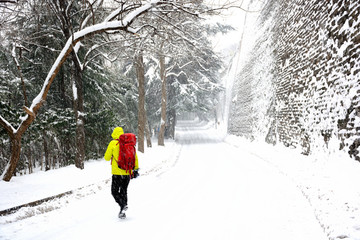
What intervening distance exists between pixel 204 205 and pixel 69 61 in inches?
313

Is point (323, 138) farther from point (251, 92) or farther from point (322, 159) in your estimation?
point (251, 92)

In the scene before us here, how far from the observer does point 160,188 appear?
6.46 m

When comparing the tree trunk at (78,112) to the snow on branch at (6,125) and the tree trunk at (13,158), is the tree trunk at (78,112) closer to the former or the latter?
the tree trunk at (13,158)

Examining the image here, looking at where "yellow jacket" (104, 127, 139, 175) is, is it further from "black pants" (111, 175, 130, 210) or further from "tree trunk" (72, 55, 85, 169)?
"tree trunk" (72, 55, 85, 169)

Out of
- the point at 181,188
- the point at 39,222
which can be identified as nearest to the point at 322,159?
the point at 181,188

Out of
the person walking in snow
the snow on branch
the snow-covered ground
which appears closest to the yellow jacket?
the person walking in snow

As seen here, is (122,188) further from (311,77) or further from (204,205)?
(311,77)

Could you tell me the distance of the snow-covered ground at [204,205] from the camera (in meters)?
3.63

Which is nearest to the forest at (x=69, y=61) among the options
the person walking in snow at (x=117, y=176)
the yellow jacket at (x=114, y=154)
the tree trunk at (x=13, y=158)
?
the tree trunk at (x=13, y=158)

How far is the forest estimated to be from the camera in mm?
6602

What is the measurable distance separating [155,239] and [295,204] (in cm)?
304

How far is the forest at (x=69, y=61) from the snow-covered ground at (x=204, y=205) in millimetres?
2107

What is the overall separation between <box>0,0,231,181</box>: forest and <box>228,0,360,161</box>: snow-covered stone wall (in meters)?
3.06

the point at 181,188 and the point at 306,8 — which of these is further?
the point at 306,8
